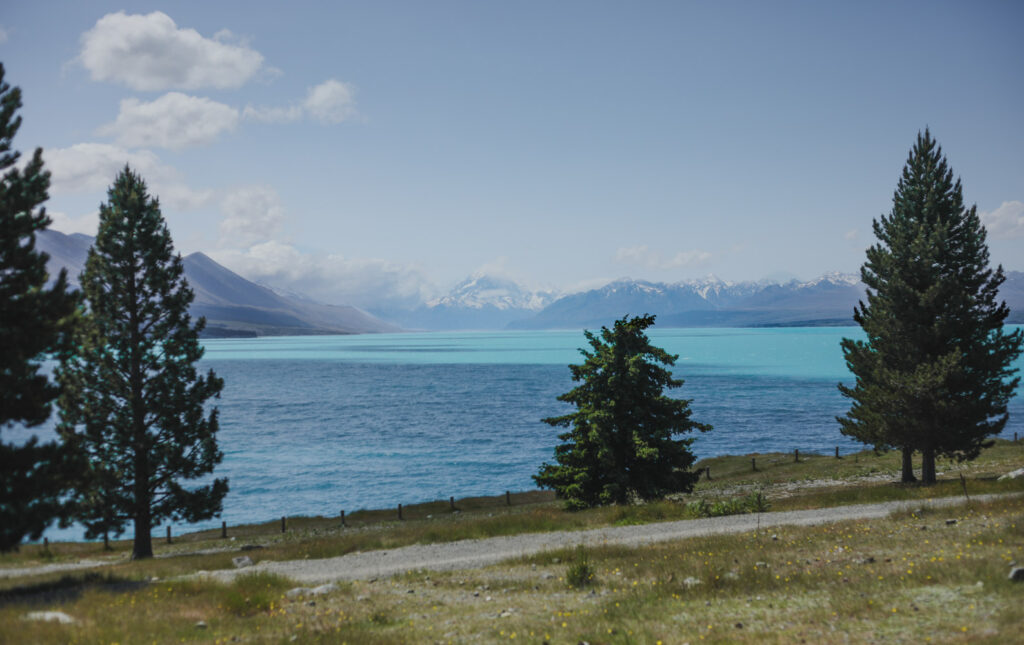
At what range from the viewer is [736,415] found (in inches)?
3501

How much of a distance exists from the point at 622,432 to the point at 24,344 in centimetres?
2465

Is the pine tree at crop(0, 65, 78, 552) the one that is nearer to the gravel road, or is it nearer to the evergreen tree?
the gravel road

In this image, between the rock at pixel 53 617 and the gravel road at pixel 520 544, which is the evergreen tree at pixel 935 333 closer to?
the gravel road at pixel 520 544

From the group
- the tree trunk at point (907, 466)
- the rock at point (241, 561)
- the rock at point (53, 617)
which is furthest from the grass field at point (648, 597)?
the tree trunk at point (907, 466)

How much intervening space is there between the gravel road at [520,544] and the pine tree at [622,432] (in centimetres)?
586

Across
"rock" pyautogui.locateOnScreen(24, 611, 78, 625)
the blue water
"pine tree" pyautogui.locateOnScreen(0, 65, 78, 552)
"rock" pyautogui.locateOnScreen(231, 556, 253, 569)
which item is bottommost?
the blue water

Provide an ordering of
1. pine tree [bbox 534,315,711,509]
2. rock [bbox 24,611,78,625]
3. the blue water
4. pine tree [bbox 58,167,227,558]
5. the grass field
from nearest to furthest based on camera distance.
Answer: the grass field
rock [bbox 24,611,78,625]
pine tree [bbox 58,167,227,558]
pine tree [bbox 534,315,711,509]
the blue water

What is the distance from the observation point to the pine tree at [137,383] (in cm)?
2712

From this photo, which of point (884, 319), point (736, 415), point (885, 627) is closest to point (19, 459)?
point (885, 627)

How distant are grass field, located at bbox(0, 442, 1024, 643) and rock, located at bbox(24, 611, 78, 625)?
21 cm

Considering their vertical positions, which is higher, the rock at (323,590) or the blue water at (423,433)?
the rock at (323,590)

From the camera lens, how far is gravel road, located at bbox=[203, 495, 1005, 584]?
738 inches

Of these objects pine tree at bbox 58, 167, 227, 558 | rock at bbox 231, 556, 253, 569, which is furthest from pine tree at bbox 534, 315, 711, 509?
pine tree at bbox 58, 167, 227, 558

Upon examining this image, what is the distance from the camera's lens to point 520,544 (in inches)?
842
